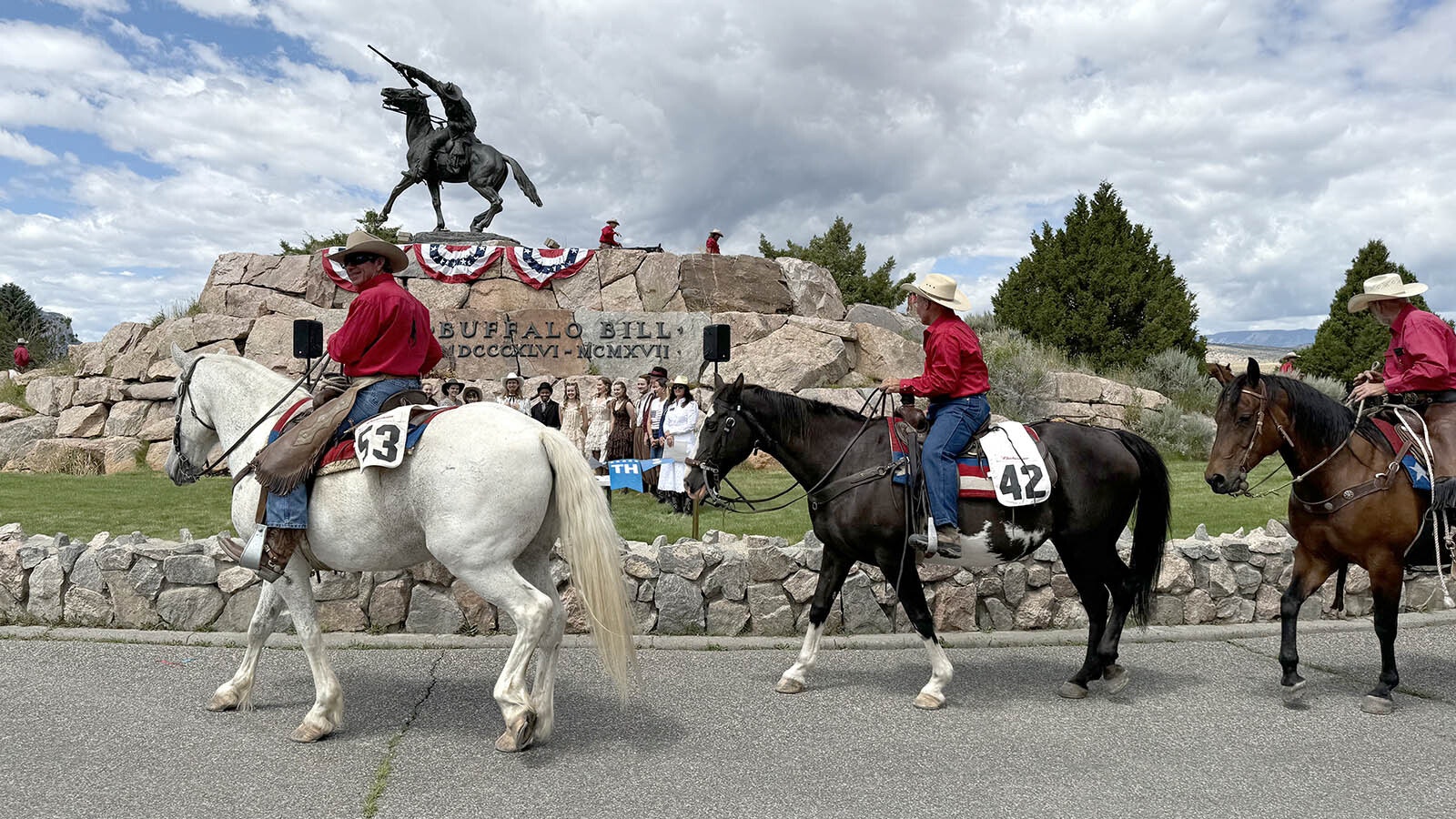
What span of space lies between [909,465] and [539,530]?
220cm

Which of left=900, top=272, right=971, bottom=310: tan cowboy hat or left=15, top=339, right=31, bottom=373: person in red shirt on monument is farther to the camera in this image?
left=15, top=339, right=31, bottom=373: person in red shirt on monument

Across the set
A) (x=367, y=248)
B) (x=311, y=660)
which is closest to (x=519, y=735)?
(x=311, y=660)

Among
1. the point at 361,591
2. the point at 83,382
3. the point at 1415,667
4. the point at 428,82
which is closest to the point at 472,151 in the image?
the point at 428,82

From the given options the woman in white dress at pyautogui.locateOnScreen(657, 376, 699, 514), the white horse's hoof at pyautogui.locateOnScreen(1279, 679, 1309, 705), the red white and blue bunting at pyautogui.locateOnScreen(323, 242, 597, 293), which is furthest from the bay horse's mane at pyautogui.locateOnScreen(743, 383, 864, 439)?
the red white and blue bunting at pyautogui.locateOnScreen(323, 242, 597, 293)

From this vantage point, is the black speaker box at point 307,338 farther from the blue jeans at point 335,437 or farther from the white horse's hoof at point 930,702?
the white horse's hoof at point 930,702

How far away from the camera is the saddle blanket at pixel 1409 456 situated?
18.4 ft

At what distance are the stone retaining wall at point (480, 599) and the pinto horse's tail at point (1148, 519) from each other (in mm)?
1038

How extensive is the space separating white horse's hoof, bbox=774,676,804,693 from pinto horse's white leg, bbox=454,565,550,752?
1555 mm

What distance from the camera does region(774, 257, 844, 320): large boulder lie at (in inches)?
797

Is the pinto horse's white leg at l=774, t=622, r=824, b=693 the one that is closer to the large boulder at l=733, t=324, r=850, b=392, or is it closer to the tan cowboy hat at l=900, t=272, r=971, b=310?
the tan cowboy hat at l=900, t=272, r=971, b=310

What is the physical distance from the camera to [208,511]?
11.3m

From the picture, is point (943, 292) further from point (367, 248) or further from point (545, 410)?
point (545, 410)

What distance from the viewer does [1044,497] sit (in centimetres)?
566

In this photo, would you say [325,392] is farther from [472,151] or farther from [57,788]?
[472,151]
